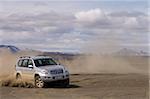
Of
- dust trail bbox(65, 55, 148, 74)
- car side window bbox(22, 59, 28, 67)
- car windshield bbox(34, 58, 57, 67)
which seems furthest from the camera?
dust trail bbox(65, 55, 148, 74)

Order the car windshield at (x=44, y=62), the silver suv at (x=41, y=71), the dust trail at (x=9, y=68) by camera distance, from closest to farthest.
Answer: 1. the silver suv at (x=41, y=71)
2. the car windshield at (x=44, y=62)
3. the dust trail at (x=9, y=68)

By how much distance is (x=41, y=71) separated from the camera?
22938 millimetres

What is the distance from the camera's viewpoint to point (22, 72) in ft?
81.0

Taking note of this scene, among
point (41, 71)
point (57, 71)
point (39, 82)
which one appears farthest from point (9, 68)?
point (57, 71)

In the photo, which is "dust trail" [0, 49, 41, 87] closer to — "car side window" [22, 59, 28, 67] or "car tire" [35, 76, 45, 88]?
"car tire" [35, 76, 45, 88]

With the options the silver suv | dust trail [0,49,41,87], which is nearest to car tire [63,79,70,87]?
the silver suv

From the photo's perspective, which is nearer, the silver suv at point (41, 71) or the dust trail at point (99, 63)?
the silver suv at point (41, 71)

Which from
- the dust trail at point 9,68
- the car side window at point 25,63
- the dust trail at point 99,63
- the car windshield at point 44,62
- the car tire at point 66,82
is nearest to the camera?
the car tire at point 66,82

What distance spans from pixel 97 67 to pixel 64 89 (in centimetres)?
2307

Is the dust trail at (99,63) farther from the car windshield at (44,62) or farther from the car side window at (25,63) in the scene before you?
the car windshield at (44,62)

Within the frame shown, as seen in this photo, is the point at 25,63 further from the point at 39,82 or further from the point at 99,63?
the point at 99,63

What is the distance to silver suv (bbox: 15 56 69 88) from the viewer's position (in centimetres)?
2270

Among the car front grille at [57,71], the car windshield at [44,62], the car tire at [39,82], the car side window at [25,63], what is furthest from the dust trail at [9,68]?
the car front grille at [57,71]

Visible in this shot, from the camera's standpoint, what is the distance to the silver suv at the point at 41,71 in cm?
2270
